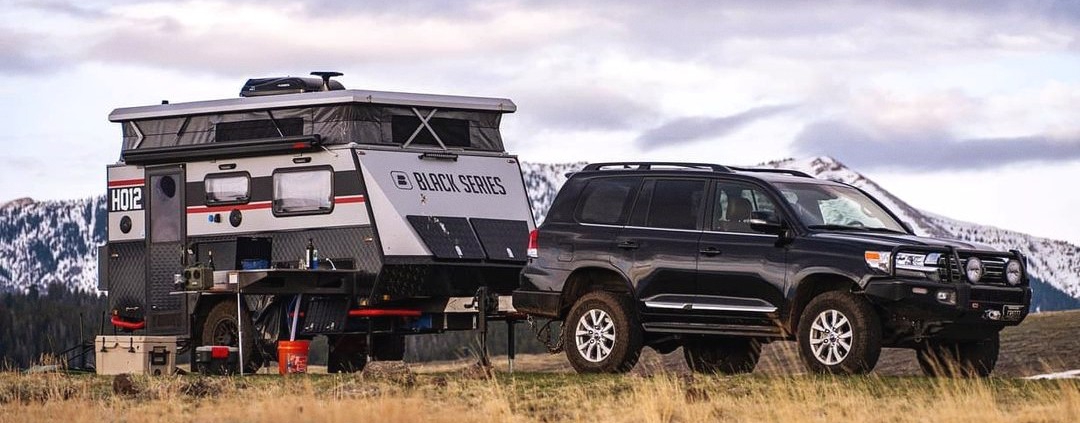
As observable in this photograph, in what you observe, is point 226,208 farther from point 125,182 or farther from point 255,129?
point 125,182

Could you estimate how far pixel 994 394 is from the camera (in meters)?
15.2

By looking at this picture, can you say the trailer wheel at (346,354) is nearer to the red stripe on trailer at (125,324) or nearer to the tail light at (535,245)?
the red stripe on trailer at (125,324)

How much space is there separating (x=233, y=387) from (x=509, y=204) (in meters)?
6.88

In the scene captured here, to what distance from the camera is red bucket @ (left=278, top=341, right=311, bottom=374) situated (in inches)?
853

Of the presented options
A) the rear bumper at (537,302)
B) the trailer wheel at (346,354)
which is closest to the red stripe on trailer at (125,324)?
the trailer wheel at (346,354)

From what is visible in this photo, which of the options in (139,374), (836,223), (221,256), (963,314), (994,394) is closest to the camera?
(994,394)

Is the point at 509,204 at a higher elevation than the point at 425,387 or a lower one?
higher

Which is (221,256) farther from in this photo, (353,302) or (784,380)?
(784,380)

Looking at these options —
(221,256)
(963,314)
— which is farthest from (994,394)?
(221,256)

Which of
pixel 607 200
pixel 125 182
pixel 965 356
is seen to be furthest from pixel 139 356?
pixel 965 356

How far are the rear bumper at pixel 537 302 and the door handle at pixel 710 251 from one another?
1703 millimetres

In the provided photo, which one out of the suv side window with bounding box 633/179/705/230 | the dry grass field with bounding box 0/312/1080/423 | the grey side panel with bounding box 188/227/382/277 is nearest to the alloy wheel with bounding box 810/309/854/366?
the dry grass field with bounding box 0/312/1080/423

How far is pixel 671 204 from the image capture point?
18297 millimetres

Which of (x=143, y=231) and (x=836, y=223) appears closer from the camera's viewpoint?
(x=836, y=223)
